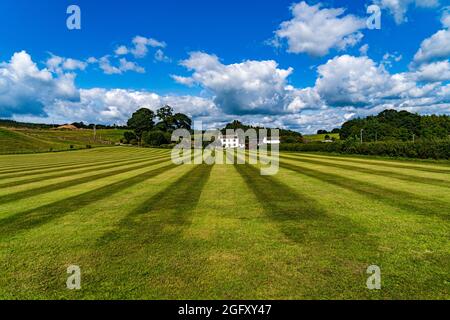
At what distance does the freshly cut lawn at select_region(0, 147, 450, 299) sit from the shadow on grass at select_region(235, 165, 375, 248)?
28 mm

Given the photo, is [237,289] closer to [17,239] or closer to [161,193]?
[17,239]

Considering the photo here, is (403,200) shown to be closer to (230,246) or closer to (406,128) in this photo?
(230,246)

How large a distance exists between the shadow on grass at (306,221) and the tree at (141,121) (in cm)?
13639

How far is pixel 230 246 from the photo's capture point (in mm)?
6320

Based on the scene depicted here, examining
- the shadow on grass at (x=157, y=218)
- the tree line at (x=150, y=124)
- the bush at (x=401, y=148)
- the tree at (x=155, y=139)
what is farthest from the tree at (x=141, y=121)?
the shadow on grass at (x=157, y=218)

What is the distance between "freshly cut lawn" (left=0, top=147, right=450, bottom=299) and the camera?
4570 millimetres

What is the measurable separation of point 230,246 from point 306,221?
2.70 meters

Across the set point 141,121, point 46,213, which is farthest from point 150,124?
point 46,213

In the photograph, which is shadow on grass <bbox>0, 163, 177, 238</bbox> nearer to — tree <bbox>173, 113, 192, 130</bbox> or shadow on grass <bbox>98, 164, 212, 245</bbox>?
shadow on grass <bbox>98, 164, 212, 245</bbox>

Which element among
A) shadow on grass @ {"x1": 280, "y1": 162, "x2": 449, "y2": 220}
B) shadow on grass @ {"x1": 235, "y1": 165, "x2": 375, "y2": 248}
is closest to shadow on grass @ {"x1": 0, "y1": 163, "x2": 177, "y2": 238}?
shadow on grass @ {"x1": 235, "y1": 165, "x2": 375, "y2": 248}

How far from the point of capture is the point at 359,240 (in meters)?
6.46

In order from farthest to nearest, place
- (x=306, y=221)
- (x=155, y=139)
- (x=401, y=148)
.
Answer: (x=155, y=139) → (x=401, y=148) → (x=306, y=221)

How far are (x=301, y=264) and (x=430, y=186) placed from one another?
11.1 m
